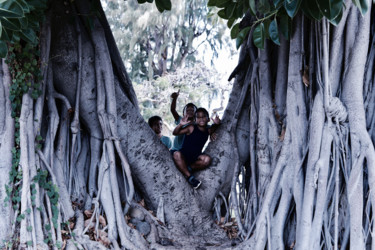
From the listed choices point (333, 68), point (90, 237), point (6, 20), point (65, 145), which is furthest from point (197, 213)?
point (6, 20)

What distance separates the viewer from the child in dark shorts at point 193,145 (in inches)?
159

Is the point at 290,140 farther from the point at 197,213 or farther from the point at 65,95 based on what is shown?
the point at 65,95

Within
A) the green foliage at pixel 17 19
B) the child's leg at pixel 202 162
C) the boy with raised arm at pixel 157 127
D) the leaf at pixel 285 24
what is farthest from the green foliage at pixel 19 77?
the boy with raised arm at pixel 157 127

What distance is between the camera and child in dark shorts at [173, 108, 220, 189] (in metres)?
4.03

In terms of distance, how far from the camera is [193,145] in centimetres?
427

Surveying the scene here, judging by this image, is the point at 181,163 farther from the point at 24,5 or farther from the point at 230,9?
the point at 24,5

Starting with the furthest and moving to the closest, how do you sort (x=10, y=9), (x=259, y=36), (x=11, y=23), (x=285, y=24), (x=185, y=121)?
(x=185, y=121), (x=285, y=24), (x=259, y=36), (x=11, y=23), (x=10, y=9)

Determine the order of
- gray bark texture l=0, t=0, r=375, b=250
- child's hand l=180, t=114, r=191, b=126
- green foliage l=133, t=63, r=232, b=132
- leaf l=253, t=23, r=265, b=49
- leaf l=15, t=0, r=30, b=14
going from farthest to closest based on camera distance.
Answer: green foliage l=133, t=63, r=232, b=132, child's hand l=180, t=114, r=191, b=126, gray bark texture l=0, t=0, r=375, b=250, leaf l=253, t=23, r=265, b=49, leaf l=15, t=0, r=30, b=14

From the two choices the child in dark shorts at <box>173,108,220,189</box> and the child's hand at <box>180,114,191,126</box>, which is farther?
the child's hand at <box>180,114,191,126</box>

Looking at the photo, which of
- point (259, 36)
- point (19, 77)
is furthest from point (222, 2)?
point (19, 77)

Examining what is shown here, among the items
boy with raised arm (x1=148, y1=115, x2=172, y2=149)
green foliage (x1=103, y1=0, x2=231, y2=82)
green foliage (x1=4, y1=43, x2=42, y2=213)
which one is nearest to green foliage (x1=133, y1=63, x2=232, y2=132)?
green foliage (x1=103, y1=0, x2=231, y2=82)

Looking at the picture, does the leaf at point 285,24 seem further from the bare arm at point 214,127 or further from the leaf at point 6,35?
the leaf at point 6,35

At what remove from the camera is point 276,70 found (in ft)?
12.6

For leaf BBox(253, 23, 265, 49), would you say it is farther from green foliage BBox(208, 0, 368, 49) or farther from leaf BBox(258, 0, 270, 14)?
leaf BBox(258, 0, 270, 14)
